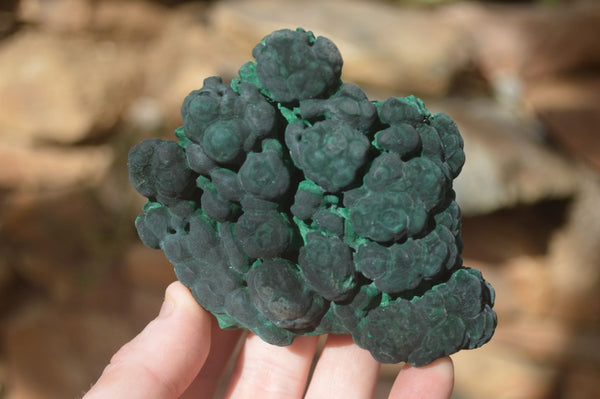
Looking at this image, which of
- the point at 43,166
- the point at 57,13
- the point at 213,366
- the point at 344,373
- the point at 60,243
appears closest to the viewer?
the point at 344,373

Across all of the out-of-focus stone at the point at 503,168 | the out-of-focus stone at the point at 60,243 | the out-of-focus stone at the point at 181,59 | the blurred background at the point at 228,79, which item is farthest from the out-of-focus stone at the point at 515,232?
the out-of-focus stone at the point at 60,243

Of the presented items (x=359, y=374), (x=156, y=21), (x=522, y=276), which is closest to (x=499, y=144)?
(x=522, y=276)

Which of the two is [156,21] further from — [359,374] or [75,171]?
Result: [359,374]

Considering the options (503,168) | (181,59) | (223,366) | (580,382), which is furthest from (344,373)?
(181,59)

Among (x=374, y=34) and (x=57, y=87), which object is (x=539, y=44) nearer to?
(x=374, y=34)

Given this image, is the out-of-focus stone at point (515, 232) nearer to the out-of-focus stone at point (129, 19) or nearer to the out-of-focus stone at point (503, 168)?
the out-of-focus stone at point (503, 168)

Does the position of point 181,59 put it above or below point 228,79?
below

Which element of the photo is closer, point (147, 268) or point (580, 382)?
point (580, 382)

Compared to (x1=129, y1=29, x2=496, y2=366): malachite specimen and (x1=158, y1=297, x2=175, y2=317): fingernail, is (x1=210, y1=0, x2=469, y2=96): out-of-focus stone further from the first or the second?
(x1=158, y1=297, x2=175, y2=317): fingernail
